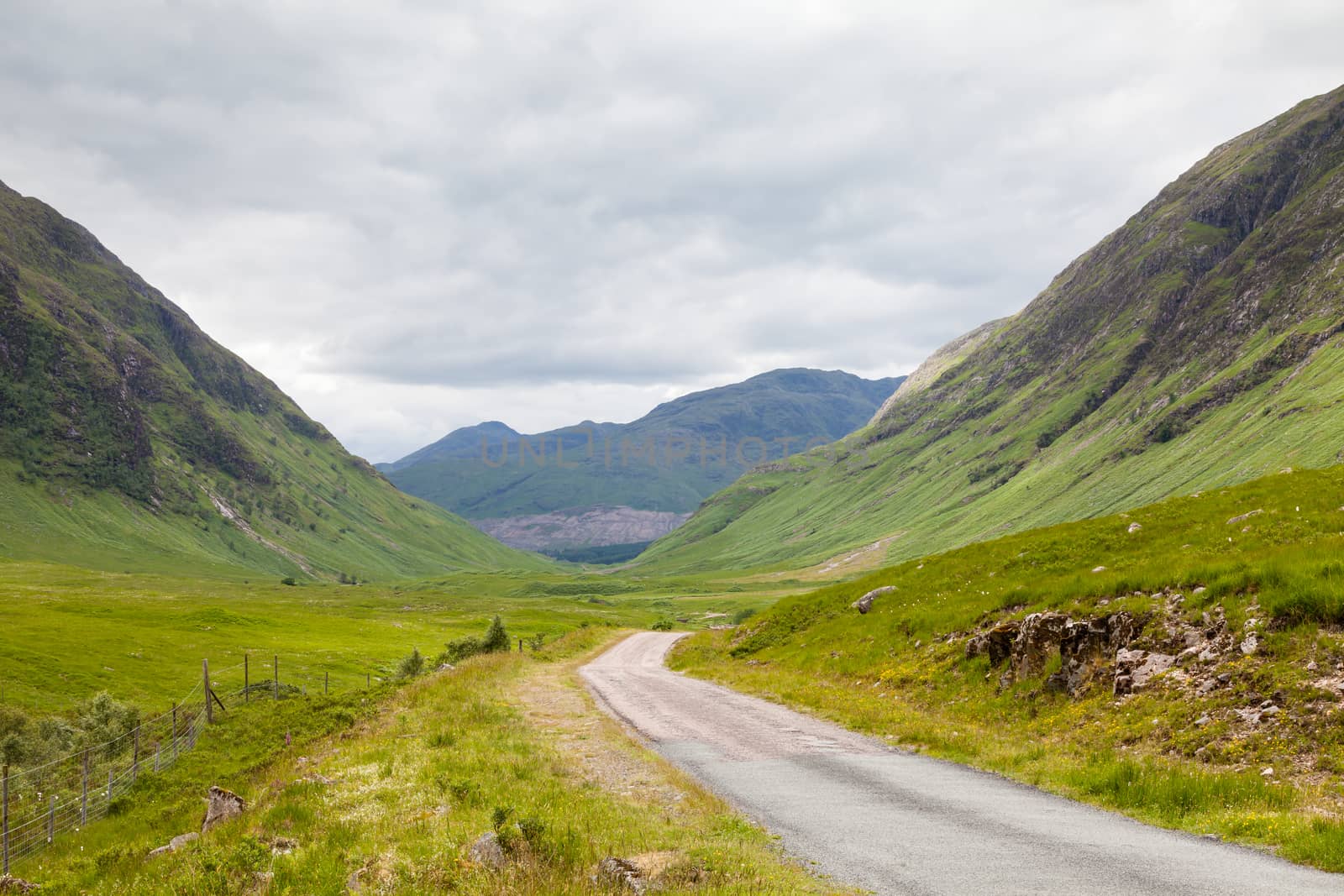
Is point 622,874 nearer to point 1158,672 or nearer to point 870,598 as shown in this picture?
point 1158,672

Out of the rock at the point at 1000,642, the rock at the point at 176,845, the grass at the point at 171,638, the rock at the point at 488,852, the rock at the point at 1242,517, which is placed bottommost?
the grass at the point at 171,638

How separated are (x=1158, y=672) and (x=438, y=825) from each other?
807 inches

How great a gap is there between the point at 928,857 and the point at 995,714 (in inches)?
568

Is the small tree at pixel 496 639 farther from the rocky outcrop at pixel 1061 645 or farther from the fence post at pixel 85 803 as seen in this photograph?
the rocky outcrop at pixel 1061 645

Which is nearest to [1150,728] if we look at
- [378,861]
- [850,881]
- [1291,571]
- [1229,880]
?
[1291,571]

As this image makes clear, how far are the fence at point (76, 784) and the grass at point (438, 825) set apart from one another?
5.72 feet

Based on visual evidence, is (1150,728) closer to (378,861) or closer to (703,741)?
(703,741)

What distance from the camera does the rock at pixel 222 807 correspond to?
19.3 m

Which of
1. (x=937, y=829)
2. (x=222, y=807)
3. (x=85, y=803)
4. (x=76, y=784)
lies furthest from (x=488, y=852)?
(x=76, y=784)

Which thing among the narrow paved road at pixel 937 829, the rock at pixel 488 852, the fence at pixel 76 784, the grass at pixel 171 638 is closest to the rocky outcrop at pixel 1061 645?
the narrow paved road at pixel 937 829

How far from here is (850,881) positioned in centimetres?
1191

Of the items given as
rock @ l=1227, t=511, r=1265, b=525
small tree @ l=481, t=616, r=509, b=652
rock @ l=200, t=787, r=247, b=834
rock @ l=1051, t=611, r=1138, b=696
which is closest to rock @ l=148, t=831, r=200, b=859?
rock @ l=200, t=787, r=247, b=834

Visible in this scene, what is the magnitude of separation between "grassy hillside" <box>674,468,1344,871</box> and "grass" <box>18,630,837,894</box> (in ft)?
A: 30.1

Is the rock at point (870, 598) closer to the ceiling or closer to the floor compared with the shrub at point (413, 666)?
closer to the ceiling
